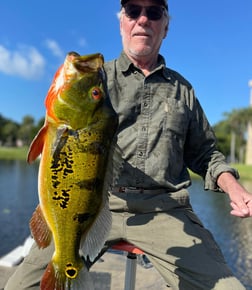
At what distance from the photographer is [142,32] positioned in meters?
3.53

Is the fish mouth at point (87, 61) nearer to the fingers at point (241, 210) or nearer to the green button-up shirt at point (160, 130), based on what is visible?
the green button-up shirt at point (160, 130)

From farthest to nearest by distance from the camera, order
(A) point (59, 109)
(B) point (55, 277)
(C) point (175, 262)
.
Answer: (C) point (175, 262)
(B) point (55, 277)
(A) point (59, 109)

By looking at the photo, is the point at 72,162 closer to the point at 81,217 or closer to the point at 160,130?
the point at 81,217

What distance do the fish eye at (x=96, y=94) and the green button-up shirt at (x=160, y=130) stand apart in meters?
1.11

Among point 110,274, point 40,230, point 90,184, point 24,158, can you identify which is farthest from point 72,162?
point 24,158

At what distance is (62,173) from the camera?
228 cm

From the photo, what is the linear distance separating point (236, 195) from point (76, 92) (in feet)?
4.63

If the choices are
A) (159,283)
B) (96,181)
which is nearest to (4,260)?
(159,283)

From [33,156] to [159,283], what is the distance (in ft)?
12.0

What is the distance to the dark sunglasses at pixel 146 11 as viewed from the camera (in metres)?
3.55

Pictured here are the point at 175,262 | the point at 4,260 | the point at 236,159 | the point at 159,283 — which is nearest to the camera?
the point at 175,262

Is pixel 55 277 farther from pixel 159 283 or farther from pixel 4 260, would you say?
pixel 4 260

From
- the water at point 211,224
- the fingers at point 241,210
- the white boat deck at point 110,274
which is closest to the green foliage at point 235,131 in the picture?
the water at point 211,224

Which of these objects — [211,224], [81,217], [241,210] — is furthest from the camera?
[211,224]
